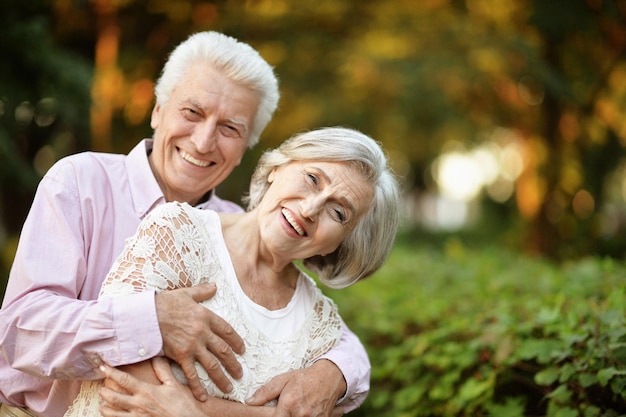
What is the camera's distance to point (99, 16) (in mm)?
9219

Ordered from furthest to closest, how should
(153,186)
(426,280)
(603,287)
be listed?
(426,280) → (603,287) → (153,186)

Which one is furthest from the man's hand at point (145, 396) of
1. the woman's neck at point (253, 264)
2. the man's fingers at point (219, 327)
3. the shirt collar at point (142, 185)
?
the shirt collar at point (142, 185)

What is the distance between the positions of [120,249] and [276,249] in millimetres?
645

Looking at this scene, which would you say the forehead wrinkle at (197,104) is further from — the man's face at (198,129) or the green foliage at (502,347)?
the green foliage at (502,347)

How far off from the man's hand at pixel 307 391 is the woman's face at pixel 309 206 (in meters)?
0.45

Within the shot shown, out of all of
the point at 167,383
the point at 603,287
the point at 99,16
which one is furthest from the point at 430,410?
the point at 99,16

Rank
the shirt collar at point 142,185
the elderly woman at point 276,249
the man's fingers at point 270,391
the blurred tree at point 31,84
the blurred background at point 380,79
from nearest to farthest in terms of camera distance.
A: the elderly woman at point 276,249
the man's fingers at point 270,391
the shirt collar at point 142,185
the blurred tree at point 31,84
the blurred background at point 380,79

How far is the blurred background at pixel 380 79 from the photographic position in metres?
6.74

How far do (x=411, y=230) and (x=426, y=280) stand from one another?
15.6m

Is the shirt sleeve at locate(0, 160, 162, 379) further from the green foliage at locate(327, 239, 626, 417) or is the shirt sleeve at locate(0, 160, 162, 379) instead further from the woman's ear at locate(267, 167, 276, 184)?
the green foliage at locate(327, 239, 626, 417)

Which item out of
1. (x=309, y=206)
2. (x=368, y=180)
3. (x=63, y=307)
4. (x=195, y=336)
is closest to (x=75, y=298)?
(x=63, y=307)

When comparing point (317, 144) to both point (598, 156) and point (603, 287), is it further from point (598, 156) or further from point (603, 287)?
point (598, 156)

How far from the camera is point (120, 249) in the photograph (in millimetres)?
2730

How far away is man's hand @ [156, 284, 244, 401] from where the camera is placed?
7.41 ft
